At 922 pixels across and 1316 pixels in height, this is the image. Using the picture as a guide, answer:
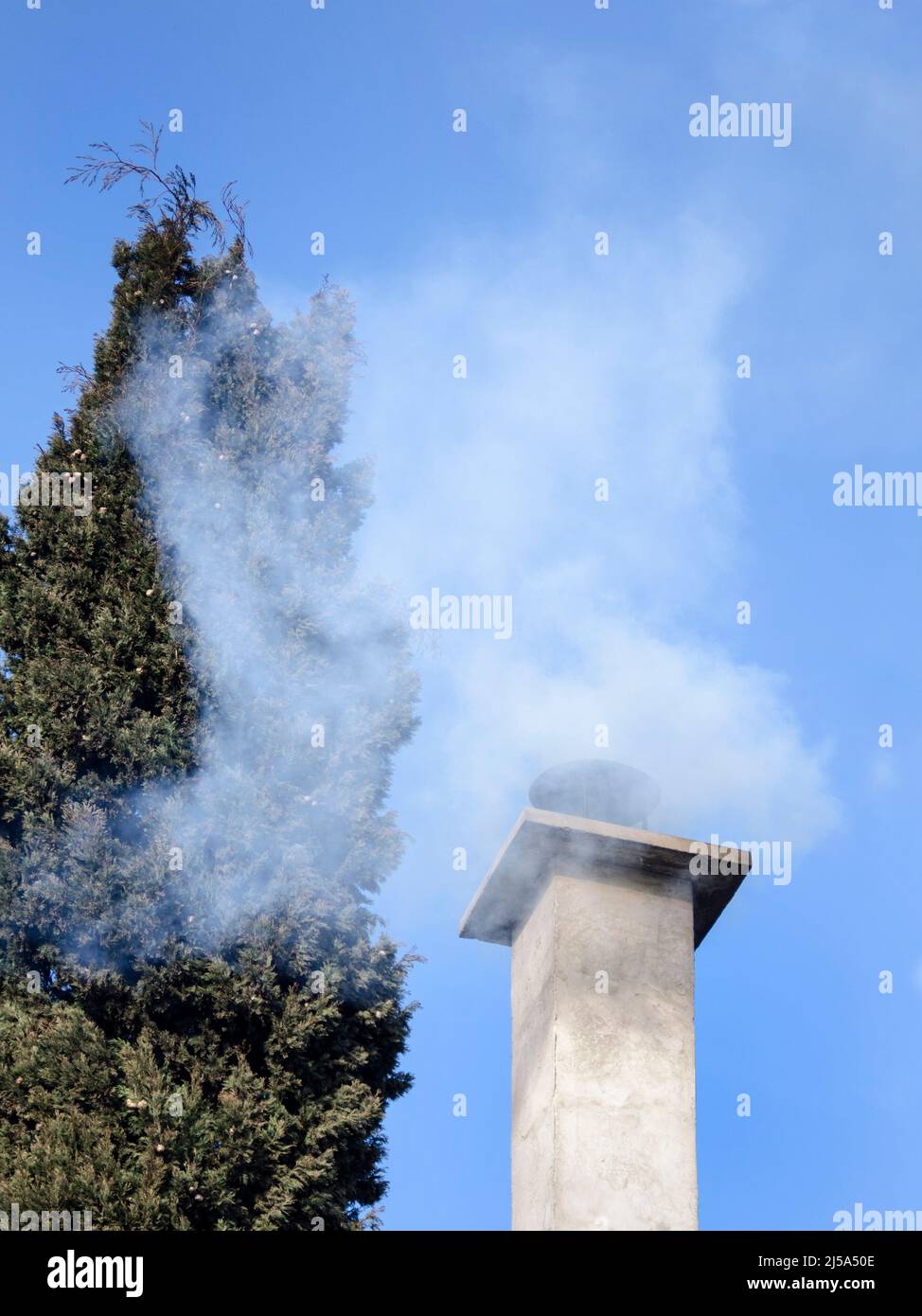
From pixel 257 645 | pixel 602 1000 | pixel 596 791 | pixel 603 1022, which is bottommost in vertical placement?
pixel 603 1022

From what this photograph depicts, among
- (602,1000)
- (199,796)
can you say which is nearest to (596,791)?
(602,1000)

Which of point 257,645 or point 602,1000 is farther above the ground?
point 257,645

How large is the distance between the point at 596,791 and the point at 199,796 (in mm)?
2620

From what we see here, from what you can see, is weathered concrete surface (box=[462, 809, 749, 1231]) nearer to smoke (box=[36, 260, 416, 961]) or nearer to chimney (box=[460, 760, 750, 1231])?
chimney (box=[460, 760, 750, 1231])

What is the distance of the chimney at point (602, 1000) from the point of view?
6.62 m

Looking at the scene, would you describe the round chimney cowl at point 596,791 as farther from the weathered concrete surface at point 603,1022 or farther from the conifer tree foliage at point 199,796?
the conifer tree foliage at point 199,796

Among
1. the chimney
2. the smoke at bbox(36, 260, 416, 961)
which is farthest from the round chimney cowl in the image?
the smoke at bbox(36, 260, 416, 961)

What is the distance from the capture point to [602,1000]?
6.95 meters

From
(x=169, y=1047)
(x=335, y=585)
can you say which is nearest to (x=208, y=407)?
(x=335, y=585)

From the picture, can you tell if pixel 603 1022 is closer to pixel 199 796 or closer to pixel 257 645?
pixel 199 796

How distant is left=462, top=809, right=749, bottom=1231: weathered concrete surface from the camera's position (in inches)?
260

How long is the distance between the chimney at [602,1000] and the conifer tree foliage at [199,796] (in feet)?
4.86
